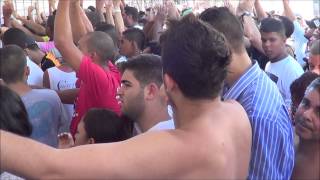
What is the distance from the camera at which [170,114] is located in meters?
2.69

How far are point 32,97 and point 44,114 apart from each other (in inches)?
5.4

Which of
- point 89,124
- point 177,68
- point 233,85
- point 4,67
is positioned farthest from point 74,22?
point 177,68

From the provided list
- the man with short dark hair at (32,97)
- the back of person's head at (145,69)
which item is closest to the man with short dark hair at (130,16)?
the man with short dark hair at (32,97)

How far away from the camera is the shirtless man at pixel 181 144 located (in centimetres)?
144

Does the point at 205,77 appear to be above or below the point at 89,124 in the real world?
above

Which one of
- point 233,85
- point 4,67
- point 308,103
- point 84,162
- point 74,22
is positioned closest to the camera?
point 84,162

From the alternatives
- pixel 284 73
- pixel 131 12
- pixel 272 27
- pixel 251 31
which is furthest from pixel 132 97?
pixel 131 12

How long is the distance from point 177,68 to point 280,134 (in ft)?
2.56

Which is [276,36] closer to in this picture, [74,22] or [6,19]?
[74,22]

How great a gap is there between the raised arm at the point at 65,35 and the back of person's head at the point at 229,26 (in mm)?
982

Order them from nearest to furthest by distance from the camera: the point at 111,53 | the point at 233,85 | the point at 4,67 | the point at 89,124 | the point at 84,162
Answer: the point at 84,162 < the point at 233,85 < the point at 89,124 < the point at 4,67 < the point at 111,53

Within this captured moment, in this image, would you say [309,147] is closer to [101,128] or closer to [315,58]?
[101,128]

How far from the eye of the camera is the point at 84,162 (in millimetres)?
1478

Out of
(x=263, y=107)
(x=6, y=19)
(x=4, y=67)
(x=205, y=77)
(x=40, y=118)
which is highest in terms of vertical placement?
(x=205, y=77)
